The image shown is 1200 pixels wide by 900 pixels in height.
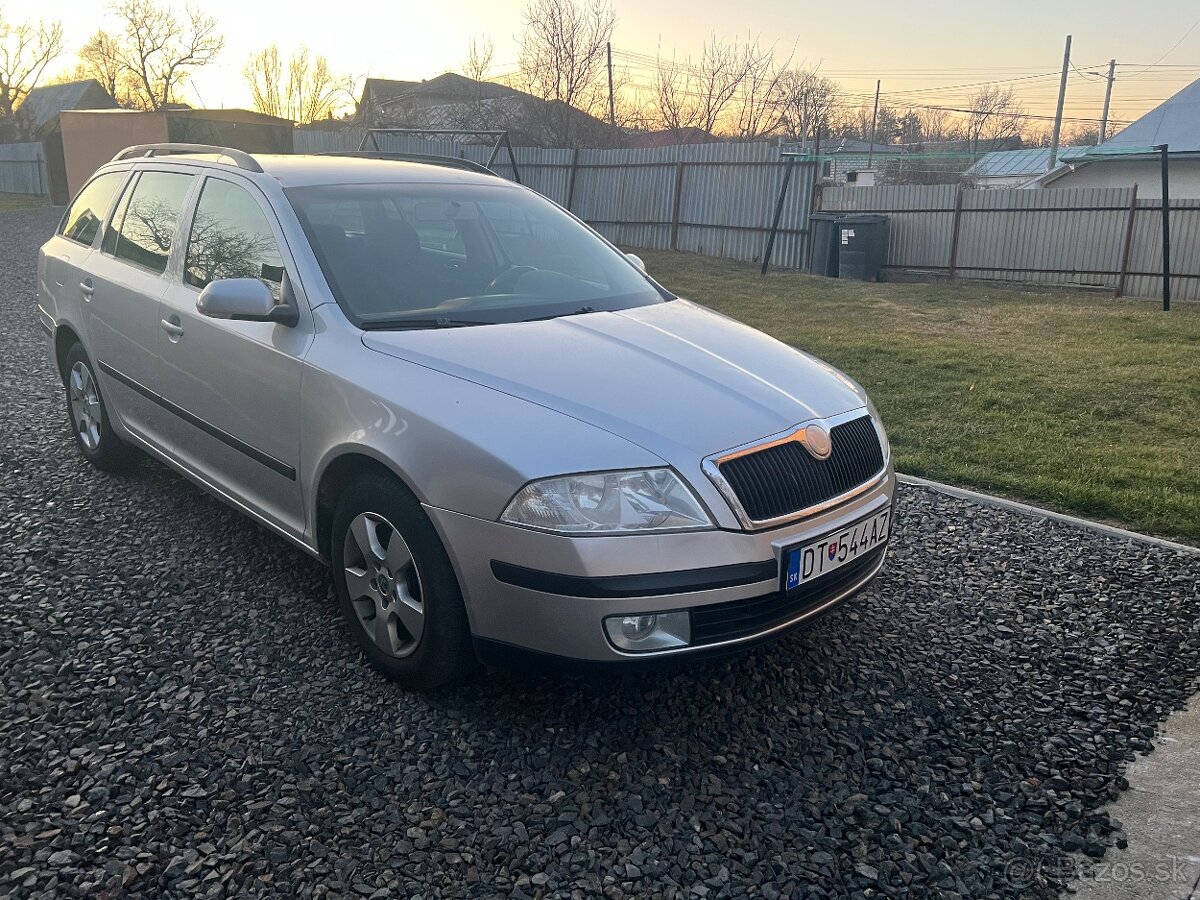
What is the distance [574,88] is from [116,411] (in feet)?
108

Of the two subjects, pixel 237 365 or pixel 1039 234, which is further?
pixel 1039 234

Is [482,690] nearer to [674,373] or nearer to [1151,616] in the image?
[674,373]

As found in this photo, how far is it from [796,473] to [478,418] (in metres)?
0.96

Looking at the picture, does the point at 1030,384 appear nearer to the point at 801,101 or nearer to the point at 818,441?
the point at 818,441

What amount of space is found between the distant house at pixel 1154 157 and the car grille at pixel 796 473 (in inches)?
1017

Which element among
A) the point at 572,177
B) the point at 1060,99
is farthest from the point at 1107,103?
the point at 572,177

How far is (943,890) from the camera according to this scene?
7.67ft

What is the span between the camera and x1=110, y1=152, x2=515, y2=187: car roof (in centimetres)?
398

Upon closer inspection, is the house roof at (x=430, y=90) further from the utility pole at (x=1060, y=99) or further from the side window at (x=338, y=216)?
the side window at (x=338, y=216)

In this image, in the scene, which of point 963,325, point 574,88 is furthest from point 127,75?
point 963,325

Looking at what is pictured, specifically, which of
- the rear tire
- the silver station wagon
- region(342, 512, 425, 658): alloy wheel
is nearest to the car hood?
the silver station wagon

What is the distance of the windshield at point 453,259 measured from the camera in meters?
3.53

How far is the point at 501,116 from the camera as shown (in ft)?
116

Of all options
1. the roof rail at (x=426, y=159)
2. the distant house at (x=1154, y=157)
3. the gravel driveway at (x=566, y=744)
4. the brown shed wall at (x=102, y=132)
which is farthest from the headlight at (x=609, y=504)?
the brown shed wall at (x=102, y=132)
